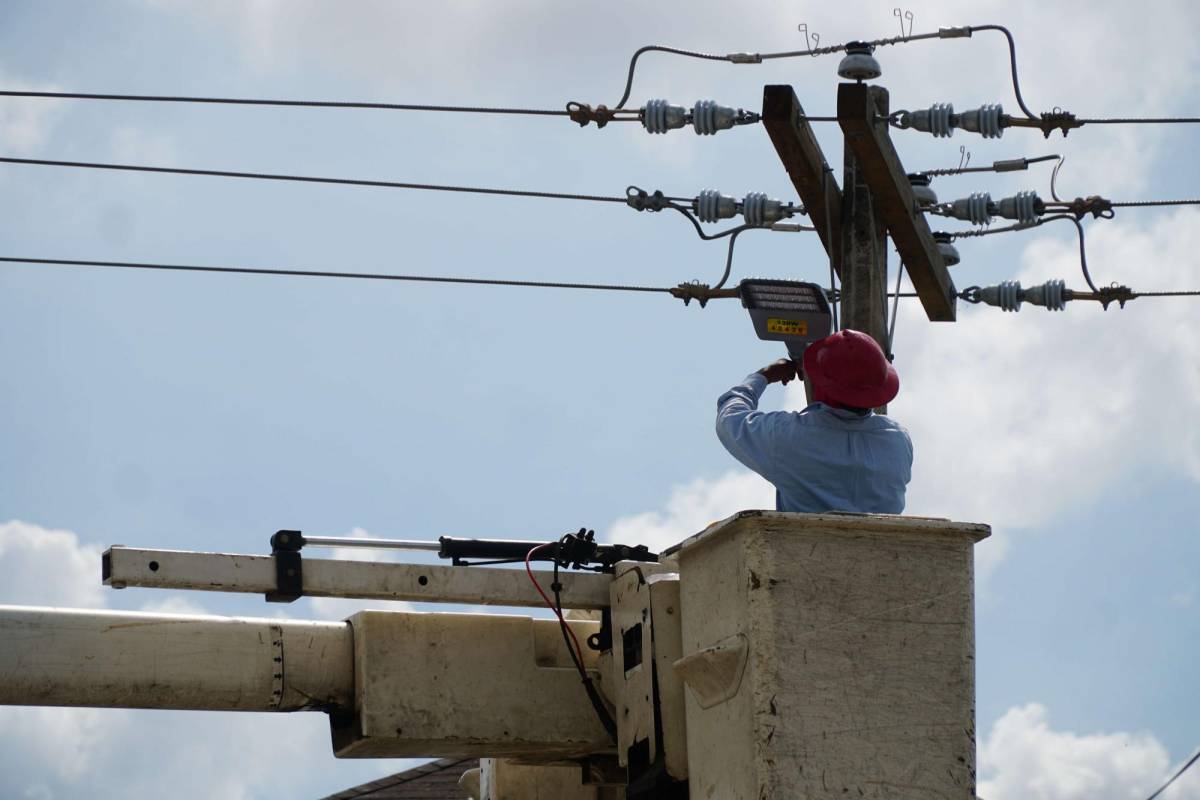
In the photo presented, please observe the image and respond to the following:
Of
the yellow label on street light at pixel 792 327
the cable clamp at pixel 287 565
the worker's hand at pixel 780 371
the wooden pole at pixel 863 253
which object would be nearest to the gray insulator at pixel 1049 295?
the wooden pole at pixel 863 253

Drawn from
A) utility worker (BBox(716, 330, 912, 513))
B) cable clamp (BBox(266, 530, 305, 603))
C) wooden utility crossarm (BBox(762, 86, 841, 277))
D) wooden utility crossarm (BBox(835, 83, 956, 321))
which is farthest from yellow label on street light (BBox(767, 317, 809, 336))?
cable clamp (BBox(266, 530, 305, 603))

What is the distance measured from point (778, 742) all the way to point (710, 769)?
0.40 metres

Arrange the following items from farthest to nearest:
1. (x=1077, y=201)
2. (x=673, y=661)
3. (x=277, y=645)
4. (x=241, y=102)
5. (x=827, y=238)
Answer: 1. (x=241, y=102)
2. (x=1077, y=201)
3. (x=827, y=238)
4. (x=277, y=645)
5. (x=673, y=661)

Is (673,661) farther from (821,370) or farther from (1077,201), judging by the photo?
(1077,201)

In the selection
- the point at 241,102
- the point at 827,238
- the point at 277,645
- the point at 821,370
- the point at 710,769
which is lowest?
the point at 710,769

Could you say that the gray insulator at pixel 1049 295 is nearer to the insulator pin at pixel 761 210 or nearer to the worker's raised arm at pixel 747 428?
the insulator pin at pixel 761 210

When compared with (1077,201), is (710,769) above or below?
below

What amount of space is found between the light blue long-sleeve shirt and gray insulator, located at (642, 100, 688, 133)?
3.79 meters

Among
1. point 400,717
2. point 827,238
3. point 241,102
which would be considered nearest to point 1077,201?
point 827,238

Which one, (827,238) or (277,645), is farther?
(827,238)

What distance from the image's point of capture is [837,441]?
6.39 m

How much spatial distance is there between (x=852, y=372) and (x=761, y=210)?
11.3 ft

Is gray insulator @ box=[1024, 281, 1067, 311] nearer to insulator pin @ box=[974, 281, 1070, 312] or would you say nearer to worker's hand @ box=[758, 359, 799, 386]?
insulator pin @ box=[974, 281, 1070, 312]

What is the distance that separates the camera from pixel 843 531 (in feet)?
19.2
